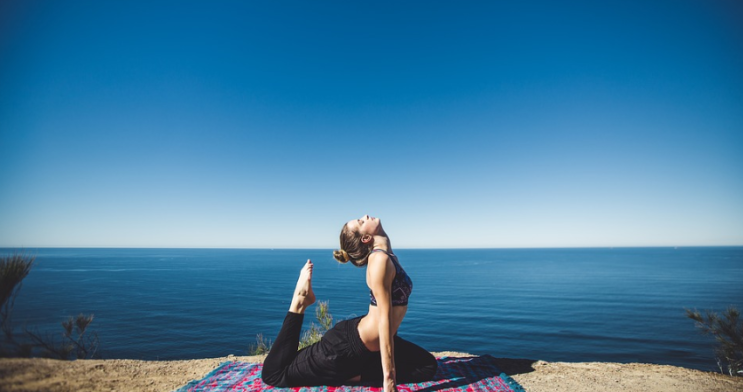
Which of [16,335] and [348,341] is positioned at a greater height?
[16,335]

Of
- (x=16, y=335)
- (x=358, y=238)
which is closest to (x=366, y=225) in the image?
(x=358, y=238)

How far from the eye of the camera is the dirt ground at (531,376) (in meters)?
3.13

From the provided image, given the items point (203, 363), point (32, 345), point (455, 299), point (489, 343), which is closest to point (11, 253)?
point (32, 345)

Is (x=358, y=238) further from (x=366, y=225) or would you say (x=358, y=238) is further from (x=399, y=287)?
(x=399, y=287)

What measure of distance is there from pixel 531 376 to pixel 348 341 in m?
3.27

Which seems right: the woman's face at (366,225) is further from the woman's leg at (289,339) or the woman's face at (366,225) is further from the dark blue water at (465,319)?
the dark blue water at (465,319)

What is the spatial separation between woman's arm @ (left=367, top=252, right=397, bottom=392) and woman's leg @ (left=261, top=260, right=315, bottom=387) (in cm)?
86

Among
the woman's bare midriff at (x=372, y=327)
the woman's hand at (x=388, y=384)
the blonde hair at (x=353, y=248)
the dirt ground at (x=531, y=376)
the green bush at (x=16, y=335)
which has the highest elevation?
the blonde hair at (x=353, y=248)

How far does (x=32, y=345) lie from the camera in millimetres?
2730

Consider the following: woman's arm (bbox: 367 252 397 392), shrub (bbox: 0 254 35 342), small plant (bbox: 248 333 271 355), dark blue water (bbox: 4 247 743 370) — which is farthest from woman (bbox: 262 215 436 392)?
dark blue water (bbox: 4 247 743 370)

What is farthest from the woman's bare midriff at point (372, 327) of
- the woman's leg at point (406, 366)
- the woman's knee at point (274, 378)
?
the woman's knee at point (274, 378)

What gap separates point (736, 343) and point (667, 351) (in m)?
14.8

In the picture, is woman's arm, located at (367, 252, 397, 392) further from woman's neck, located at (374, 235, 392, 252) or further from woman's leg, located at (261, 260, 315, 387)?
woman's leg, located at (261, 260, 315, 387)

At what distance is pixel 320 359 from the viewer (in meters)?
3.97
